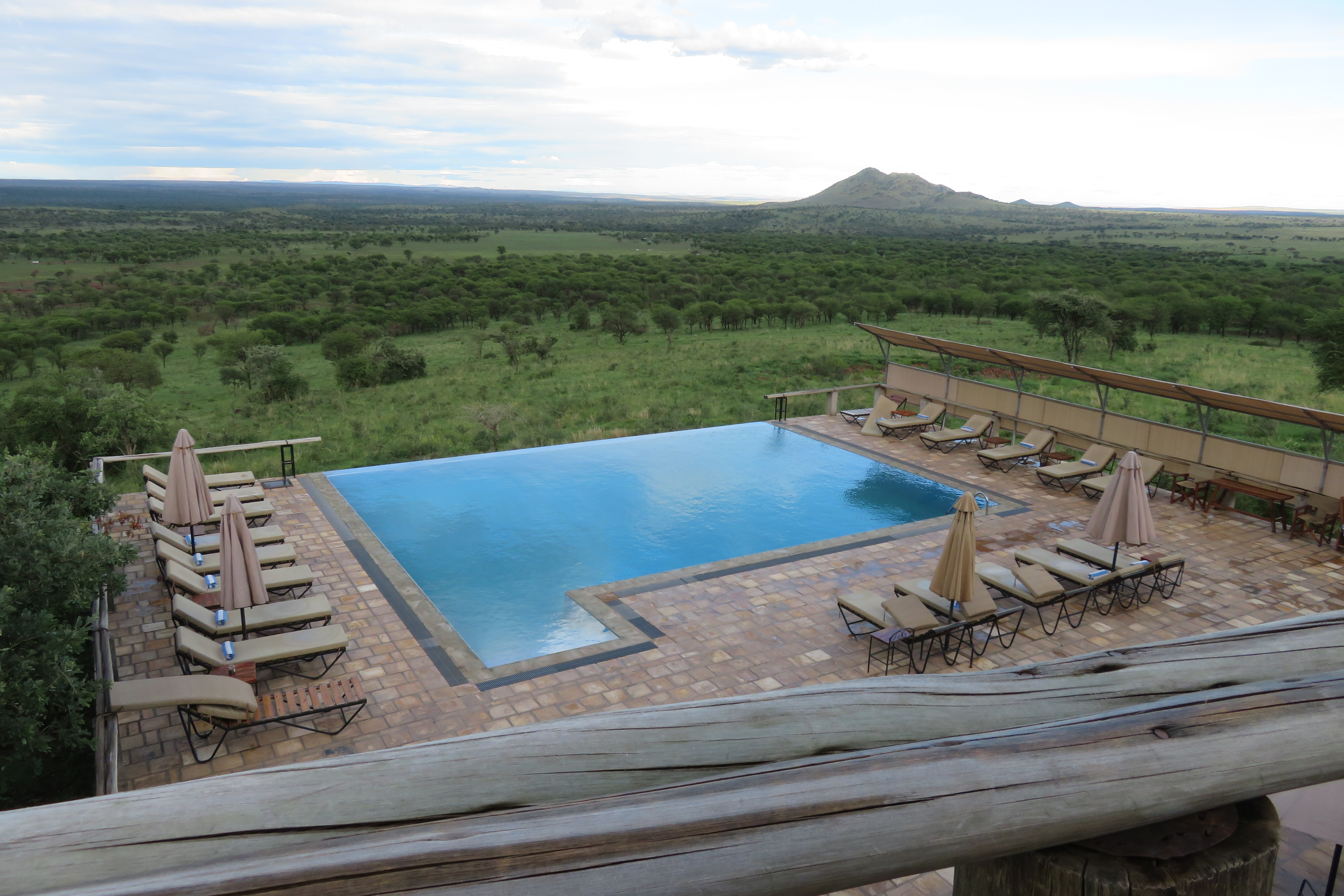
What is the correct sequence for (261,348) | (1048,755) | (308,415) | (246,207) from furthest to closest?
(246,207)
(261,348)
(308,415)
(1048,755)

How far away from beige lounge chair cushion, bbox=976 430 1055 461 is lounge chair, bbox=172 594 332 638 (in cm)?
1121

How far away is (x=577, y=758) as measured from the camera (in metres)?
0.93

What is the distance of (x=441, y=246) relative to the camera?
321 feet

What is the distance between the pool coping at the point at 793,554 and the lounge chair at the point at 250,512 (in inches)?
179

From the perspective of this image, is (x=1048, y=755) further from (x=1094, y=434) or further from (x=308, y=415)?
(x=308, y=415)

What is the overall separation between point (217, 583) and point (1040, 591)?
921 cm

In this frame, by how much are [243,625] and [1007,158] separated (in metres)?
91.7

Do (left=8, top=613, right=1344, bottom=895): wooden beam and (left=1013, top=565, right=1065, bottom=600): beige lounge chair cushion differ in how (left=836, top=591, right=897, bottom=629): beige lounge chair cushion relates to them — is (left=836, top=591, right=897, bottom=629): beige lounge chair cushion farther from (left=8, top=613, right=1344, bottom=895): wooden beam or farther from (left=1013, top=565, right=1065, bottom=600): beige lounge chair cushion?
(left=8, top=613, right=1344, bottom=895): wooden beam

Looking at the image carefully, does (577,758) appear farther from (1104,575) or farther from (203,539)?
(203,539)

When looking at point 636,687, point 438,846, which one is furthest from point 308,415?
point 438,846

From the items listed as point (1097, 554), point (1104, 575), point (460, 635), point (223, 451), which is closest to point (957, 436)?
point (1097, 554)

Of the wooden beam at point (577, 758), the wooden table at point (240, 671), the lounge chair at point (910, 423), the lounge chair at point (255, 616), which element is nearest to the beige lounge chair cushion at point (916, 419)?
the lounge chair at point (910, 423)

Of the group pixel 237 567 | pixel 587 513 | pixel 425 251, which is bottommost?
pixel 587 513

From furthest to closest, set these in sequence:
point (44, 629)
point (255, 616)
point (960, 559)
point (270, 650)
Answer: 1. point (255, 616)
2. point (960, 559)
3. point (270, 650)
4. point (44, 629)
